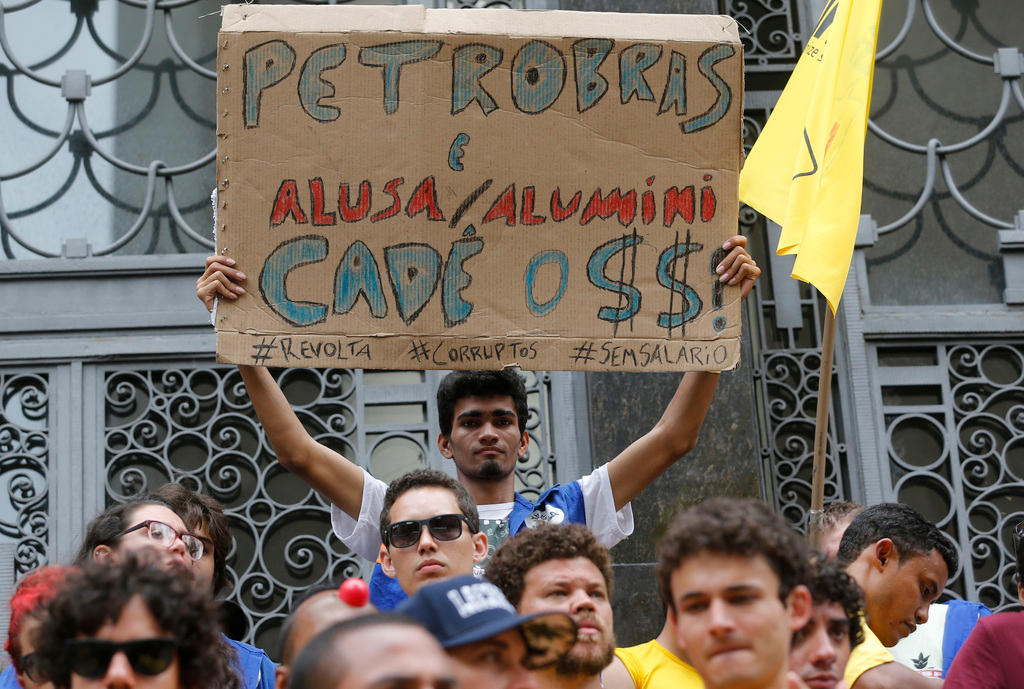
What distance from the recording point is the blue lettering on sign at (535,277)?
404cm

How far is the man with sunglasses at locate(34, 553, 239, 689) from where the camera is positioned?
2771 millimetres

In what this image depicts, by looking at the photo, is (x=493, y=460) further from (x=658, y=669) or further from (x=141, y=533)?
(x=141, y=533)

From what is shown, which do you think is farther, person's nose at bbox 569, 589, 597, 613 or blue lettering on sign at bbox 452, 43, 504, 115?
blue lettering on sign at bbox 452, 43, 504, 115

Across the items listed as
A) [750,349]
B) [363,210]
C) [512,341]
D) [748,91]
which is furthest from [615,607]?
[748,91]

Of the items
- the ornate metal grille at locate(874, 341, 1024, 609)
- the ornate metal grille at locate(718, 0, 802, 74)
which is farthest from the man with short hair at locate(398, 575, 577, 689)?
the ornate metal grille at locate(718, 0, 802, 74)

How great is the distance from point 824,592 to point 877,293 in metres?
3.30

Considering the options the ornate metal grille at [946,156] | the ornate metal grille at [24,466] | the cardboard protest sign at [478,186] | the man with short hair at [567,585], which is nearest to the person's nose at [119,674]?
the man with short hair at [567,585]

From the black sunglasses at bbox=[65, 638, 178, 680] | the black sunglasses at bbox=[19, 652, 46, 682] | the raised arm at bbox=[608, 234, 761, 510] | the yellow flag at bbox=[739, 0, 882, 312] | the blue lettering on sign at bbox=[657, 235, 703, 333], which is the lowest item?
the black sunglasses at bbox=[19, 652, 46, 682]

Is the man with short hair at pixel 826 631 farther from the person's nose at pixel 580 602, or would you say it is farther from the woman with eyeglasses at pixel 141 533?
the woman with eyeglasses at pixel 141 533

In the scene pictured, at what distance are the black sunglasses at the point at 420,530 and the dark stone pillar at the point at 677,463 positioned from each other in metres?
1.76

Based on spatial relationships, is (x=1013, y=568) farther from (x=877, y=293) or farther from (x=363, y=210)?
(x=363, y=210)

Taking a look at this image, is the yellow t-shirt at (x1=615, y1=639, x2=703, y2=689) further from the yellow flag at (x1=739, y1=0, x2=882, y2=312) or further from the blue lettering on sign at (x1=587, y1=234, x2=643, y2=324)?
the yellow flag at (x1=739, y1=0, x2=882, y2=312)

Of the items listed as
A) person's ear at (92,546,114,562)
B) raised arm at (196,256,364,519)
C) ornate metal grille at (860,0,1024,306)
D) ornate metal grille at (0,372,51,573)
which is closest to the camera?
person's ear at (92,546,114,562)

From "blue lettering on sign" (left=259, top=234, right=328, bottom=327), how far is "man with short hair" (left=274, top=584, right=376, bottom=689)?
1040mm
